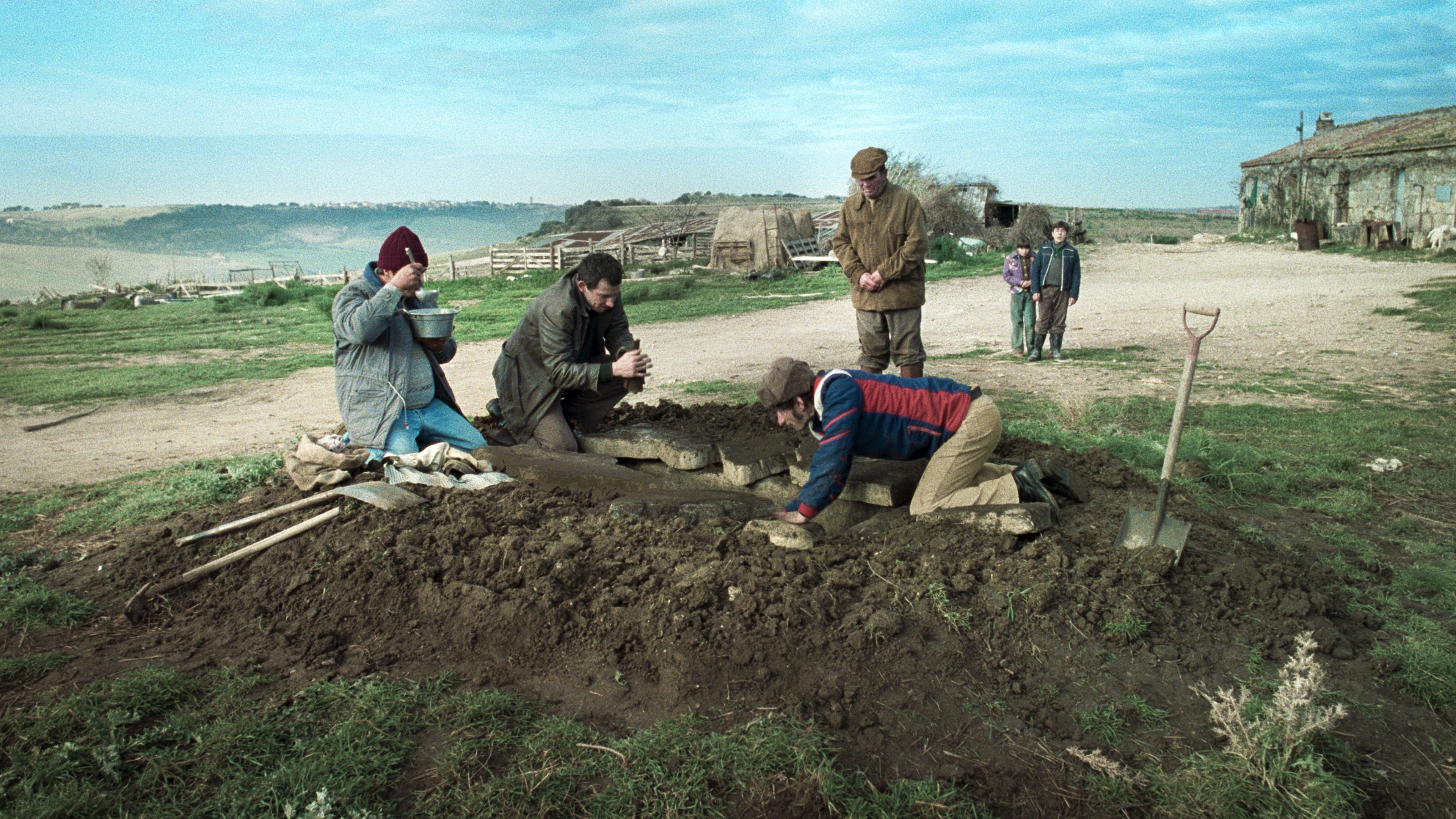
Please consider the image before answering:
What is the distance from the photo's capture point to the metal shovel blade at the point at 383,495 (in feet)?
14.1

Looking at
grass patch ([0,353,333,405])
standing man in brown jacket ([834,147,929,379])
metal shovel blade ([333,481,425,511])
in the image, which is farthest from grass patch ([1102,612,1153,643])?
grass patch ([0,353,333,405])

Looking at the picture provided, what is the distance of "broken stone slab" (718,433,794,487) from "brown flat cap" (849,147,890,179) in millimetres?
2286

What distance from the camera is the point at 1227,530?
4336mm

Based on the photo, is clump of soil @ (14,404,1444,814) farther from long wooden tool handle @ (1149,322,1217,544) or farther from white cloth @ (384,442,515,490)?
white cloth @ (384,442,515,490)

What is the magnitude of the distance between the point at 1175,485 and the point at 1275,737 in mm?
2703

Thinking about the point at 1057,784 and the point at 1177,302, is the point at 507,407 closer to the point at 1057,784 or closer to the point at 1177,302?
the point at 1057,784

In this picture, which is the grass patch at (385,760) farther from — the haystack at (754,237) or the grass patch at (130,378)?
the haystack at (754,237)

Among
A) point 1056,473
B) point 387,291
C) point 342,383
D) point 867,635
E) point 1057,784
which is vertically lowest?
point 1057,784

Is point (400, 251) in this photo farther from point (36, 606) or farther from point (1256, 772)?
point (1256, 772)

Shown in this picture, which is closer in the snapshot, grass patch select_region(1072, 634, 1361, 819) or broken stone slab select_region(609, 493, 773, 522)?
grass patch select_region(1072, 634, 1361, 819)

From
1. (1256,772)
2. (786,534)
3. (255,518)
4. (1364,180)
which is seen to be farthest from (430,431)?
(1364,180)

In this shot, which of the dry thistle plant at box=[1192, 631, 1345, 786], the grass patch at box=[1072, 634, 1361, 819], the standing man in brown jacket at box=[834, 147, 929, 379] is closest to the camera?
the grass patch at box=[1072, 634, 1361, 819]

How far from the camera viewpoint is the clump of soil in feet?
9.55

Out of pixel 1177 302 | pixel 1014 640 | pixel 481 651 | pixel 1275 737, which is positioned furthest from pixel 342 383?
pixel 1177 302
